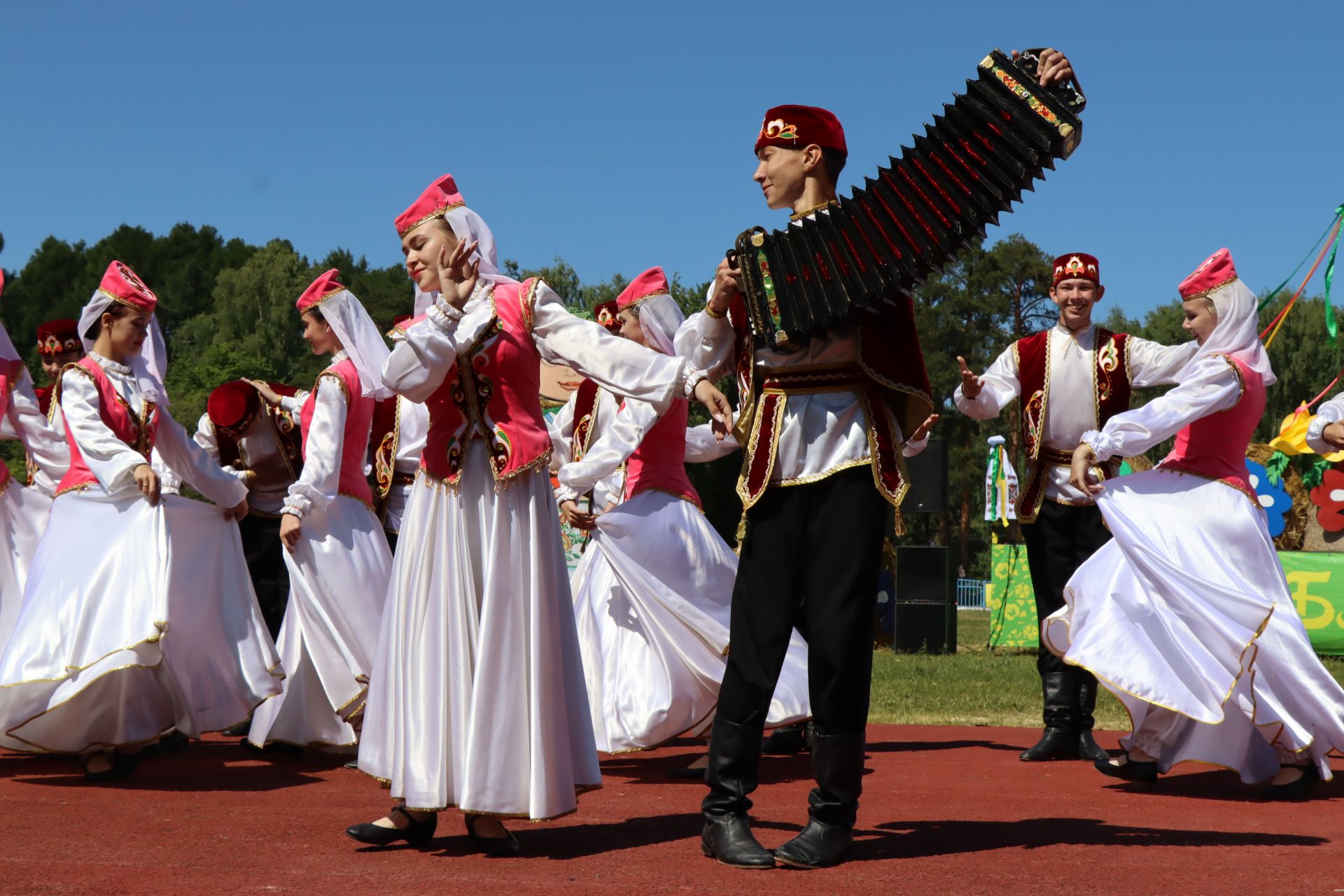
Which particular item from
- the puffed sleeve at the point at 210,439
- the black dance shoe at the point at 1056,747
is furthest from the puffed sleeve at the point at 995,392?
the puffed sleeve at the point at 210,439

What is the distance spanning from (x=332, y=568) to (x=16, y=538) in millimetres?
1767

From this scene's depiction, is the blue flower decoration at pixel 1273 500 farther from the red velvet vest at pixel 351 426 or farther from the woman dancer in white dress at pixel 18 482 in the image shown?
the woman dancer in white dress at pixel 18 482

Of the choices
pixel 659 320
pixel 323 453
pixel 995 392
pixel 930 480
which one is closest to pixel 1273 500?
pixel 930 480

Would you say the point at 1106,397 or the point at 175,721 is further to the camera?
the point at 1106,397

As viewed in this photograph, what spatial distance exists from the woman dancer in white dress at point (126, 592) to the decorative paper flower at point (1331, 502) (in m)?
14.1

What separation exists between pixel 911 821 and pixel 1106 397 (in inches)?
116

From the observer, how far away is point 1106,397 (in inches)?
297

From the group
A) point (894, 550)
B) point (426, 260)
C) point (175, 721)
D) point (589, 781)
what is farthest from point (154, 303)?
point (894, 550)

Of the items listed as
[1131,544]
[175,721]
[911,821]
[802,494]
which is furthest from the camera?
[175,721]

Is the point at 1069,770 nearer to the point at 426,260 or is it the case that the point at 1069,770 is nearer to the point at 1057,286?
the point at 1057,286

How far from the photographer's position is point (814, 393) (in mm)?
4879

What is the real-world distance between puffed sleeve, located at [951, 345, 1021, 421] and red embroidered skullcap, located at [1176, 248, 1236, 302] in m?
0.92

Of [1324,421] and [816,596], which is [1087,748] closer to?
[1324,421]

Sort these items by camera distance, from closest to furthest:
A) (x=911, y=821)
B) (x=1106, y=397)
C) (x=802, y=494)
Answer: (x=802, y=494), (x=911, y=821), (x=1106, y=397)
